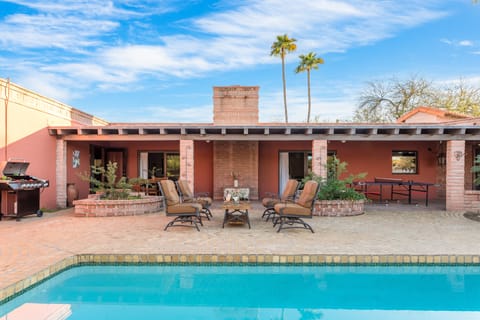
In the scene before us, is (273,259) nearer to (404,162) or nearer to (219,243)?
(219,243)

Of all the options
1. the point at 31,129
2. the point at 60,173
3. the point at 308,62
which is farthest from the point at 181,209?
the point at 308,62

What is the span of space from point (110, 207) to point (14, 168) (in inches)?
99.5

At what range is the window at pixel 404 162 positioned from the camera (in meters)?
13.7

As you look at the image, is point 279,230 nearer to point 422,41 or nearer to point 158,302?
point 158,302

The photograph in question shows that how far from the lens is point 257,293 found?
4.31m

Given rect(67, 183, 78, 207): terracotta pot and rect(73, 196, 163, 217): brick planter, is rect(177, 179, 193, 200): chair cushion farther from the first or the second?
rect(67, 183, 78, 207): terracotta pot

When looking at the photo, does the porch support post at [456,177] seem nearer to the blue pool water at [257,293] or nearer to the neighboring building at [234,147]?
the neighboring building at [234,147]

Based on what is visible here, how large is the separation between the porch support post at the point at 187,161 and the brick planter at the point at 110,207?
1379 millimetres

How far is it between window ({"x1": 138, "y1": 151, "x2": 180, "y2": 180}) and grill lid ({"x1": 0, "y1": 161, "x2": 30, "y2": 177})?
5599 millimetres

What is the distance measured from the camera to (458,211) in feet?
32.3

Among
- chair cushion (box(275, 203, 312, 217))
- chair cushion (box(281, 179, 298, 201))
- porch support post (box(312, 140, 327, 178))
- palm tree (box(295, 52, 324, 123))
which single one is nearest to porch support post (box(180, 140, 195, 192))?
chair cushion (box(281, 179, 298, 201))

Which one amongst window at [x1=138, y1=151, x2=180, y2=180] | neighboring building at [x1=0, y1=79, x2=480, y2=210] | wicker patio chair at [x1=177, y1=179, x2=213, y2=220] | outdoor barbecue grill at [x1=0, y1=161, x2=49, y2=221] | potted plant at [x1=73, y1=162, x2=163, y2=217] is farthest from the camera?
window at [x1=138, y1=151, x2=180, y2=180]

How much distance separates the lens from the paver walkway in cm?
520

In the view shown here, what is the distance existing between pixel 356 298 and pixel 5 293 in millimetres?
4220
